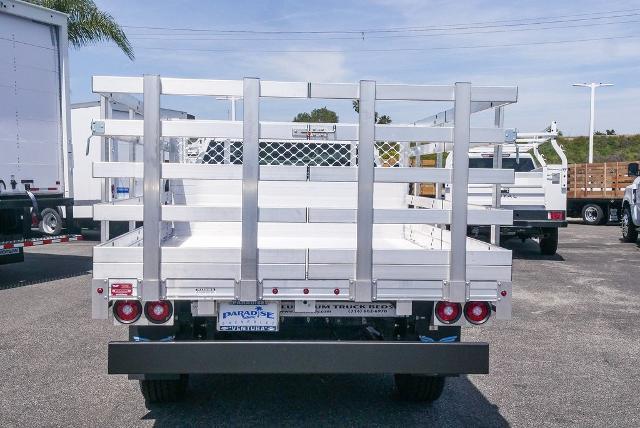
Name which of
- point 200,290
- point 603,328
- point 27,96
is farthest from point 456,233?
point 27,96

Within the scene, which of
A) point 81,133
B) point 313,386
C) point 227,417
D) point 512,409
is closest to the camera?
point 227,417

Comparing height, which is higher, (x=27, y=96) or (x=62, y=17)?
(x=62, y=17)

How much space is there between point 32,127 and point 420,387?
25.7 ft

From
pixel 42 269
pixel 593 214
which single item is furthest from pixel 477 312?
pixel 593 214

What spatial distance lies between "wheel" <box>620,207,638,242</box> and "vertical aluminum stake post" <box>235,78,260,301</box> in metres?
15.9

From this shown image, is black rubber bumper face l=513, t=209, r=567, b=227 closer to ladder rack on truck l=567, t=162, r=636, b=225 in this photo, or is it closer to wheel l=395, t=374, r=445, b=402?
wheel l=395, t=374, r=445, b=402

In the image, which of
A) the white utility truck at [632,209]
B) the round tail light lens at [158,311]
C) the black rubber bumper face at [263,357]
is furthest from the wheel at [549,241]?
the round tail light lens at [158,311]

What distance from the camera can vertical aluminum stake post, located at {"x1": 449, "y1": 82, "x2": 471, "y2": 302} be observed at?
4.00m

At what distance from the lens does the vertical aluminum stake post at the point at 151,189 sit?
12.7 feet

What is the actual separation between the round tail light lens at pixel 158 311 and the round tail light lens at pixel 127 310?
5 cm

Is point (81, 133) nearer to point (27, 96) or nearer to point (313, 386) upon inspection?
point (27, 96)

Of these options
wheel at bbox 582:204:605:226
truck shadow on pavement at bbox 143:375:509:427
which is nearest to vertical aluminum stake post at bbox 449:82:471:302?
truck shadow on pavement at bbox 143:375:509:427

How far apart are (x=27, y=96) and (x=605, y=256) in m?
11.9

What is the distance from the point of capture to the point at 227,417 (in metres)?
4.82
